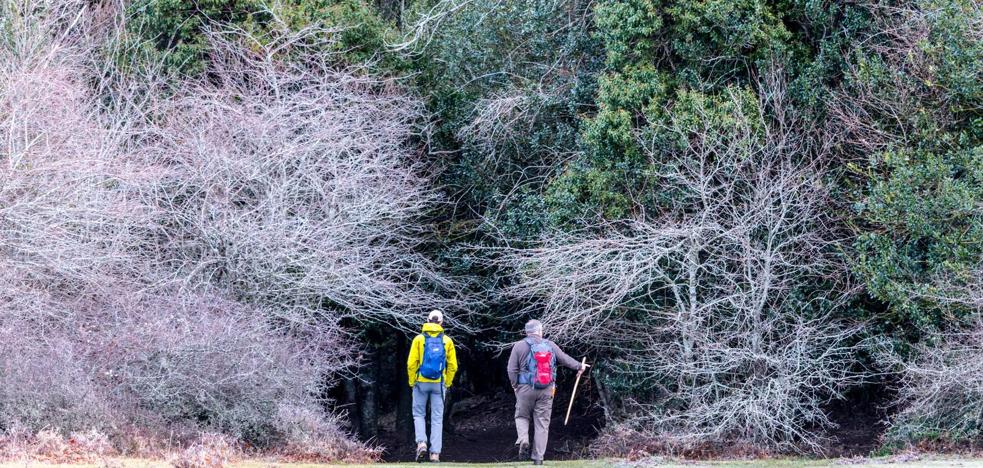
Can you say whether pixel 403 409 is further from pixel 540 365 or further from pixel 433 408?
pixel 540 365

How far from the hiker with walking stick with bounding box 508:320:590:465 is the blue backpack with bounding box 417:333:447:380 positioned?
2.83ft

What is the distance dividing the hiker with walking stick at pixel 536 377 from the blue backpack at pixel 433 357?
863 millimetres

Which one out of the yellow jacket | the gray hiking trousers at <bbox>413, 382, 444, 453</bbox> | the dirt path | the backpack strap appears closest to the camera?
the backpack strap

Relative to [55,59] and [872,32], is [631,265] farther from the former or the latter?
[55,59]

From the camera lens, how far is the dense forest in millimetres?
14891

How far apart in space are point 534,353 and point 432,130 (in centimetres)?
877

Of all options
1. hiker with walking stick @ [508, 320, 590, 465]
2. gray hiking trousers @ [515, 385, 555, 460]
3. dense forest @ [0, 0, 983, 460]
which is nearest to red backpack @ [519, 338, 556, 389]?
hiker with walking stick @ [508, 320, 590, 465]

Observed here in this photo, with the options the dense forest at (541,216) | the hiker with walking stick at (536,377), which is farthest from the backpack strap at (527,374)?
the dense forest at (541,216)

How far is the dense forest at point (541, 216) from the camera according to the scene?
1489 centimetres

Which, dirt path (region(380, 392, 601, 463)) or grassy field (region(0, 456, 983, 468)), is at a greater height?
grassy field (region(0, 456, 983, 468))

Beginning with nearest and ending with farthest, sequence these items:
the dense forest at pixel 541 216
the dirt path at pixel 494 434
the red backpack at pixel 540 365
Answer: the red backpack at pixel 540 365 < the dense forest at pixel 541 216 < the dirt path at pixel 494 434

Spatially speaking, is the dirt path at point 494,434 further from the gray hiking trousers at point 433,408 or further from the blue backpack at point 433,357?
the blue backpack at point 433,357

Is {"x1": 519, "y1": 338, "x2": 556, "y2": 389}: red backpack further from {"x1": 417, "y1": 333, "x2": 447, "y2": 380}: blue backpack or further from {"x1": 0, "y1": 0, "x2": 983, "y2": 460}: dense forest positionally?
{"x1": 0, "y1": 0, "x2": 983, "y2": 460}: dense forest

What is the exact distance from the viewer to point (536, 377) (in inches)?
518
